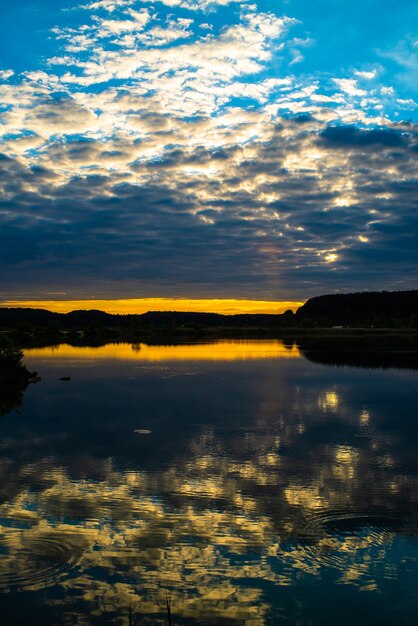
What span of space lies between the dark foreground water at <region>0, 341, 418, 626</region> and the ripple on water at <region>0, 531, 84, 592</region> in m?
0.04

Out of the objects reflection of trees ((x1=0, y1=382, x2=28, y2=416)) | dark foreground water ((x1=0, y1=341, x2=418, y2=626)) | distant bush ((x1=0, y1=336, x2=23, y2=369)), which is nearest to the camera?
dark foreground water ((x1=0, y1=341, x2=418, y2=626))

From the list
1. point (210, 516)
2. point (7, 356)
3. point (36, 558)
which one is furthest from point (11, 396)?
point (36, 558)

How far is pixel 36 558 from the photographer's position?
421 inches

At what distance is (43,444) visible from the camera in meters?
21.6

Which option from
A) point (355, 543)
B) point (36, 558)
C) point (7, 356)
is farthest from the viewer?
point (7, 356)

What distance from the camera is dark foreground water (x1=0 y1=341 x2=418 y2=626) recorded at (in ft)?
30.3

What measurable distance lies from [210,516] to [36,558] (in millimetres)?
4267

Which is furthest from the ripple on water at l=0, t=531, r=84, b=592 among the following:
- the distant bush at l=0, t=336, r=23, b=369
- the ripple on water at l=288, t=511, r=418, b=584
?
the distant bush at l=0, t=336, r=23, b=369

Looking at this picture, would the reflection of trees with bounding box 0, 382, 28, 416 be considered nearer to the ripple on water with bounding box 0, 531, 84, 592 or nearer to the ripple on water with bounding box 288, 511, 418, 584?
the ripple on water with bounding box 0, 531, 84, 592

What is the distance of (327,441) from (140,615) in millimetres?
14622

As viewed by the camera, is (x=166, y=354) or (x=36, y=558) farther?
(x=166, y=354)

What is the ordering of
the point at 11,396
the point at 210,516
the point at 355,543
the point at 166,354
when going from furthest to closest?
1. the point at 166,354
2. the point at 11,396
3. the point at 210,516
4. the point at 355,543

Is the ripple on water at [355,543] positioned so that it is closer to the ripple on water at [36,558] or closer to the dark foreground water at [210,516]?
the dark foreground water at [210,516]

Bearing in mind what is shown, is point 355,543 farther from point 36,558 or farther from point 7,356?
point 7,356
